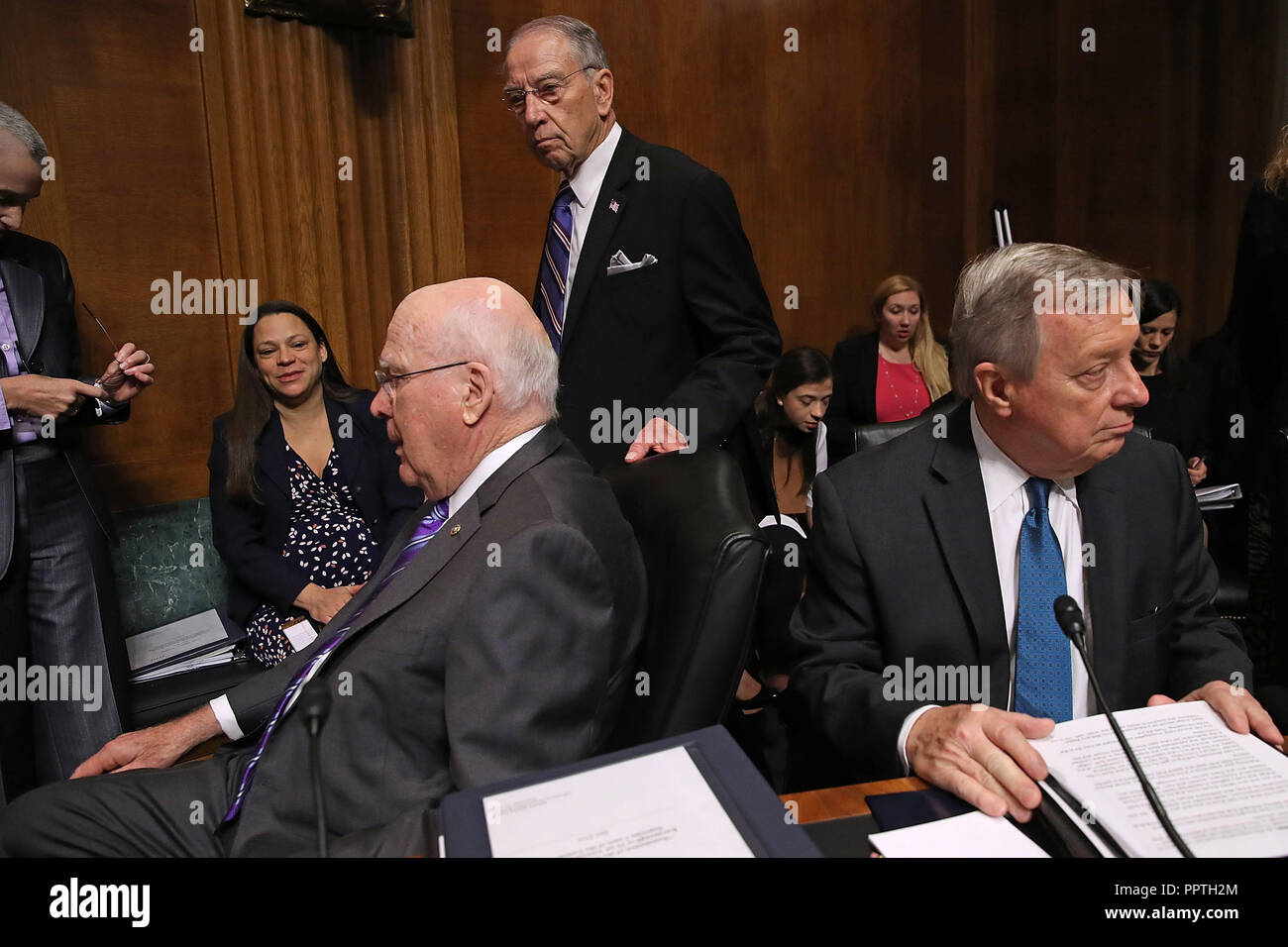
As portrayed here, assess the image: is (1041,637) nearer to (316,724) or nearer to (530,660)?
(530,660)

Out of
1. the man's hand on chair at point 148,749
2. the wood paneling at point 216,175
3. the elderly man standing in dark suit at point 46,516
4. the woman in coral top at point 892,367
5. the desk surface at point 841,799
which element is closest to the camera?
the desk surface at point 841,799

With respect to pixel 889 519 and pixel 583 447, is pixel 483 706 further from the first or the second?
pixel 583 447

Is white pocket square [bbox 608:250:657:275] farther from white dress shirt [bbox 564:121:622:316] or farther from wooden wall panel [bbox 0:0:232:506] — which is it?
wooden wall panel [bbox 0:0:232:506]

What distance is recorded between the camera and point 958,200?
591 centimetres

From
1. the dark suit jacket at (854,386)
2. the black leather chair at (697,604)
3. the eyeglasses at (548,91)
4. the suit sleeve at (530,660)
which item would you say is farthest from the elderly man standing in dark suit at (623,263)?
the dark suit jacket at (854,386)

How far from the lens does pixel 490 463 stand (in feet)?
5.70

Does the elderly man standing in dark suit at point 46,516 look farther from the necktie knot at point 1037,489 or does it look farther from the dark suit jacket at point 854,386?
the dark suit jacket at point 854,386

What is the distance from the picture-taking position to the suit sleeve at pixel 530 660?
1.39 m

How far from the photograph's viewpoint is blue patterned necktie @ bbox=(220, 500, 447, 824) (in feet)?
5.35

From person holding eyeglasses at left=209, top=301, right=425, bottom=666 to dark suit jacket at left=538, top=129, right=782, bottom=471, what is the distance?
1063 millimetres

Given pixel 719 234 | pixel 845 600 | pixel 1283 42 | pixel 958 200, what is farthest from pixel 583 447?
pixel 1283 42

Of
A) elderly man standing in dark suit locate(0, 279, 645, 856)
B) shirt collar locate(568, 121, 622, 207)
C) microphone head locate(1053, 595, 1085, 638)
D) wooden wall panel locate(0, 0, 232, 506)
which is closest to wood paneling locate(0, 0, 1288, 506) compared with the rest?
wooden wall panel locate(0, 0, 232, 506)

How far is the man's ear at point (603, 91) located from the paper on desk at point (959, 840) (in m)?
1.98

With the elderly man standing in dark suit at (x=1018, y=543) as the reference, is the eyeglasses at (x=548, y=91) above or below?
above
